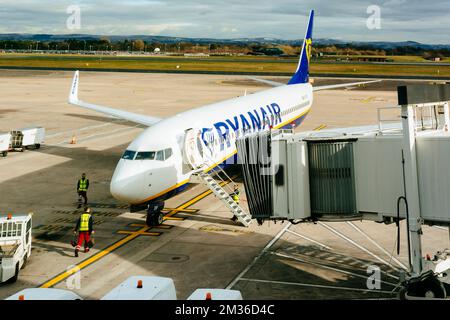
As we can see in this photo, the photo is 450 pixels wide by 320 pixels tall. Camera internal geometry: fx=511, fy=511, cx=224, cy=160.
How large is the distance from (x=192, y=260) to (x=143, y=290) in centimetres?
716

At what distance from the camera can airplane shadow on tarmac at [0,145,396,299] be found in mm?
17266

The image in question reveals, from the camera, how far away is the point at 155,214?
23.9 m

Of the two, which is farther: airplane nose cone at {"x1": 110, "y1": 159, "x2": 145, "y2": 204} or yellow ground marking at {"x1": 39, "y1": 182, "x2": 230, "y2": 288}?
airplane nose cone at {"x1": 110, "y1": 159, "x2": 145, "y2": 204}

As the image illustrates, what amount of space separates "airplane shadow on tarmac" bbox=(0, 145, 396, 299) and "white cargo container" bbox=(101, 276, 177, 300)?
3.27m

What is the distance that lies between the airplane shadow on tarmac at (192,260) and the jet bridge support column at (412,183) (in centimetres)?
239

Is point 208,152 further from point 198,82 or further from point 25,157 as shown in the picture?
point 198,82

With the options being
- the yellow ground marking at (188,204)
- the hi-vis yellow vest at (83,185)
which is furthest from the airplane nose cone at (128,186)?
the hi-vis yellow vest at (83,185)

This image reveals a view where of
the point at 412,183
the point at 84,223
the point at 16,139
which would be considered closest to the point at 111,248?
the point at 84,223

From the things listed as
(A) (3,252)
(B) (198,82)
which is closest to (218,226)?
(A) (3,252)

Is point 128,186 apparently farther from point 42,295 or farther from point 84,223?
point 42,295

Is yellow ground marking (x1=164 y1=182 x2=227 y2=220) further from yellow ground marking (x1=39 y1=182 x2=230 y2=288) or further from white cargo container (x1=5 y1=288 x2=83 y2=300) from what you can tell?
white cargo container (x1=5 y1=288 x2=83 y2=300)

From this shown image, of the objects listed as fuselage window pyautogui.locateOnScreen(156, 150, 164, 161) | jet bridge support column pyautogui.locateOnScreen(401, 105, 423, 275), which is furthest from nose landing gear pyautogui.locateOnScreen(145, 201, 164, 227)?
jet bridge support column pyautogui.locateOnScreen(401, 105, 423, 275)

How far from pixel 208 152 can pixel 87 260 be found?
353 inches

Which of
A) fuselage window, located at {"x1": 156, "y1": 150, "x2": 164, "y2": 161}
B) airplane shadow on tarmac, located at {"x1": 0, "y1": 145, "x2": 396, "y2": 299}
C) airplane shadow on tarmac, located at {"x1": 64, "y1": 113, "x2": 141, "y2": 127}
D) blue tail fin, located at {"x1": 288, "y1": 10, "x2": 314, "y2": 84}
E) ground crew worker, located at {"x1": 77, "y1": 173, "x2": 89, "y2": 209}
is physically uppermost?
blue tail fin, located at {"x1": 288, "y1": 10, "x2": 314, "y2": 84}
